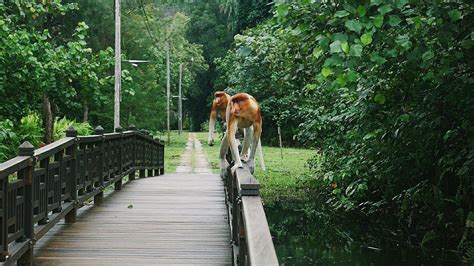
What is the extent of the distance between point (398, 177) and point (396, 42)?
4912 millimetres

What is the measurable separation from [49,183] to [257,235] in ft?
13.0

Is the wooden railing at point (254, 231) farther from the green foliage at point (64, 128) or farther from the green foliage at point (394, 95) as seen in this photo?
the green foliage at point (64, 128)

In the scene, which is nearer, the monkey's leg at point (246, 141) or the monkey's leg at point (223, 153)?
the monkey's leg at point (246, 141)

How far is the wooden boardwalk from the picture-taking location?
21.1 ft

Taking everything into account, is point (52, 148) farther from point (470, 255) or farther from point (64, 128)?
point (64, 128)

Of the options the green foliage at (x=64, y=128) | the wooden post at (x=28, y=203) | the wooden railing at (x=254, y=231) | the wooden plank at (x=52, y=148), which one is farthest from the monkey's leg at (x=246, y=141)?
the green foliage at (x=64, y=128)

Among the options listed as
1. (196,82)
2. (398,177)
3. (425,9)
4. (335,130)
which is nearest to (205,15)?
(196,82)

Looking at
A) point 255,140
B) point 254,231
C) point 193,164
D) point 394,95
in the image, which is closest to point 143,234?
point 255,140

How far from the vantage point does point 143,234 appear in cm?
760

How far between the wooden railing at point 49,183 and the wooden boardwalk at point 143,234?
26cm

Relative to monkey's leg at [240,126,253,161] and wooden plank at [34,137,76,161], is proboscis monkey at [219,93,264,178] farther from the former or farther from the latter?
wooden plank at [34,137,76,161]

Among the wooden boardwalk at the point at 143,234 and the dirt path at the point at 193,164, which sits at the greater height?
the wooden boardwalk at the point at 143,234

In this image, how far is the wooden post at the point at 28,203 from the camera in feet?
18.7

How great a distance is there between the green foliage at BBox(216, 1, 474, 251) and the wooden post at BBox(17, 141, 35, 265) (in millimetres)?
2356
